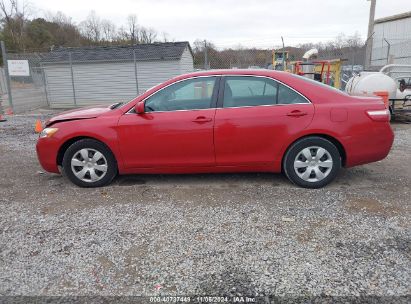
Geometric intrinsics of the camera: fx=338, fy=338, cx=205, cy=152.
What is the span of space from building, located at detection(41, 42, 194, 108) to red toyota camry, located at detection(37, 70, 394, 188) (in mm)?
12678

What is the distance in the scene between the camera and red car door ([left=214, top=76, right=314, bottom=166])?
423 centimetres

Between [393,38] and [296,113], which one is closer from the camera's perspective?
[296,113]

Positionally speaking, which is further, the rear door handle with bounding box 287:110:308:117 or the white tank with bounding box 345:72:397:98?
the white tank with bounding box 345:72:397:98

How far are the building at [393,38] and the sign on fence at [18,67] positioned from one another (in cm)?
1656

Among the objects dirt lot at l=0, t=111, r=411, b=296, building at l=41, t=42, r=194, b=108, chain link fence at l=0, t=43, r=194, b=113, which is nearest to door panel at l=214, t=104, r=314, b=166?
dirt lot at l=0, t=111, r=411, b=296

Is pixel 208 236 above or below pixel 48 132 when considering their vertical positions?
below

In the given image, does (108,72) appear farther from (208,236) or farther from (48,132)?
(208,236)

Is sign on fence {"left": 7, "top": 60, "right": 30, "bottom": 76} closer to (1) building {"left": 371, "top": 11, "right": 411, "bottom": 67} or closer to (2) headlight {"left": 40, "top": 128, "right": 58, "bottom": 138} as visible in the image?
(2) headlight {"left": 40, "top": 128, "right": 58, "bottom": 138}

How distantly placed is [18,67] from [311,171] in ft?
41.4

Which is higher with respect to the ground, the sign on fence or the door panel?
the sign on fence

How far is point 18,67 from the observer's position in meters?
12.9

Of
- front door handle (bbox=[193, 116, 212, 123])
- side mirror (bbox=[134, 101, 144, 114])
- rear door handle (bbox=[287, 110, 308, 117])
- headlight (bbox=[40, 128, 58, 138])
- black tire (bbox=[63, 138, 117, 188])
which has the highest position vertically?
side mirror (bbox=[134, 101, 144, 114])

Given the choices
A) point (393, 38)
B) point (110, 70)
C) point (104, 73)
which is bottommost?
point (104, 73)

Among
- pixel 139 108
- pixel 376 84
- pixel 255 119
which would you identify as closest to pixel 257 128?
pixel 255 119
